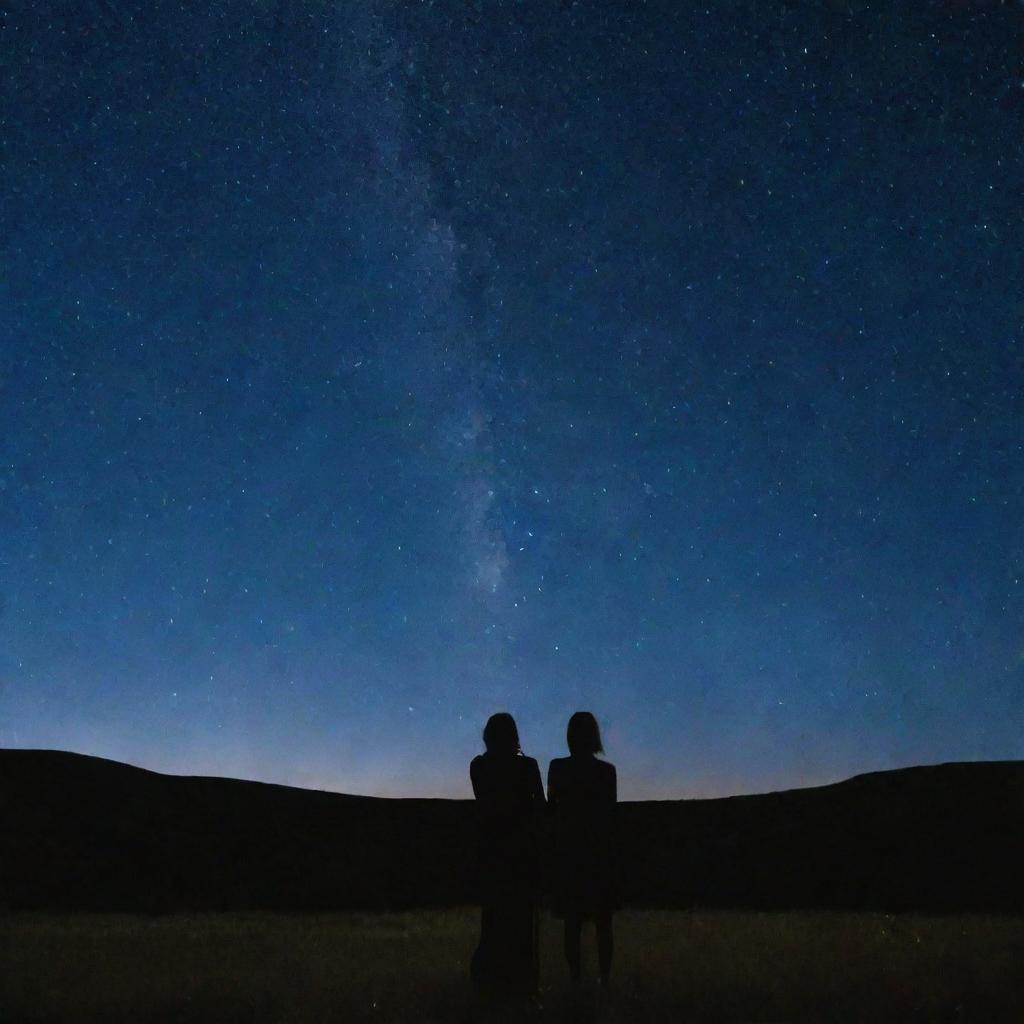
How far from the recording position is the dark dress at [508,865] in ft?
22.4

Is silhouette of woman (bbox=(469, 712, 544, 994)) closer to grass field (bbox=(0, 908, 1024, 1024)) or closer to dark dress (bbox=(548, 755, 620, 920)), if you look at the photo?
dark dress (bbox=(548, 755, 620, 920))

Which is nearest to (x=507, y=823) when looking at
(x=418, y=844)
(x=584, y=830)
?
(x=584, y=830)

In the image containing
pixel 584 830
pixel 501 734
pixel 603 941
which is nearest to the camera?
pixel 501 734

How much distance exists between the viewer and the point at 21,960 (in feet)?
34.6

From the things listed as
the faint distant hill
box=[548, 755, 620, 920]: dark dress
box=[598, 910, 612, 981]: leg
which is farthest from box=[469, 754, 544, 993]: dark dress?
the faint distant hill

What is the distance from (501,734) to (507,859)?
2.94 feet

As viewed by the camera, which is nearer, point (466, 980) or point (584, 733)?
point (584, 733)

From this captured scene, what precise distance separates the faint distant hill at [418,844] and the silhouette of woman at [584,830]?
77.8ft

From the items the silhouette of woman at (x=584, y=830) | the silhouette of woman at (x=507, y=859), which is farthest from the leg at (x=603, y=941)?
the silhouette of woman at (x=507, y=859)

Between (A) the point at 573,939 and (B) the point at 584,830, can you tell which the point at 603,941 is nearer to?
(A) the point at 573,939

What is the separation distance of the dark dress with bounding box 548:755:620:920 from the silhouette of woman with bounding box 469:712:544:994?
19 centimetres

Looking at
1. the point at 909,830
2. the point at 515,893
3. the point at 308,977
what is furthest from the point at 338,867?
the point at 515,893

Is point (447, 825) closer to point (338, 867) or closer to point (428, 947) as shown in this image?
point (338, 867)

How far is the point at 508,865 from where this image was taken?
22.8 ft
